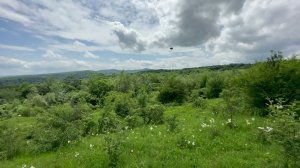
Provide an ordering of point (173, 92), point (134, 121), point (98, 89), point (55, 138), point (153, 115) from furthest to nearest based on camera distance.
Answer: point (98, 89), point (173, 92), point (153, 115), point (134, 121), point (55, 138)

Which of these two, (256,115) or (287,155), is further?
(256,115)

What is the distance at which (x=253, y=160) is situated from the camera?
9.24m

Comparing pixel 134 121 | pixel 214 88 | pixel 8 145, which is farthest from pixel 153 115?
pixel 214 88

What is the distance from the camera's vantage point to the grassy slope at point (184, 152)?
930cm

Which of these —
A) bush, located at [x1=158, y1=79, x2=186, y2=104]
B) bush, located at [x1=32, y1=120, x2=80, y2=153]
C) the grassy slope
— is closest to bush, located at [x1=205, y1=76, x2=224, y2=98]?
bush, located at [x1=158, y1=79, x2=186, y2=104]

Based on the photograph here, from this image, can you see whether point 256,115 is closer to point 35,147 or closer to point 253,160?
point 253,160

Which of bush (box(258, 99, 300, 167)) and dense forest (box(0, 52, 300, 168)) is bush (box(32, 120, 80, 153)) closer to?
dense forest (box(0, 52, 300, 168))

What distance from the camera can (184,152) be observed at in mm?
10328

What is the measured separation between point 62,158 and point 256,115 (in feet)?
37.4

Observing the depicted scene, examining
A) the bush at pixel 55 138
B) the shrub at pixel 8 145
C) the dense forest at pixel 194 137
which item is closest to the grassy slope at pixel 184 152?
the dense forest at pixel 194 137

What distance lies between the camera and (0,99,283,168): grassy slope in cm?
930

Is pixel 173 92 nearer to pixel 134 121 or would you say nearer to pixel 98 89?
pixel 134 121

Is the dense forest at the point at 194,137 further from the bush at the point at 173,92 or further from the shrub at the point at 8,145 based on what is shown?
the bush at the point at 173,92

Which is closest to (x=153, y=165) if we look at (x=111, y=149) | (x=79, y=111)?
(x=111, y=149)
